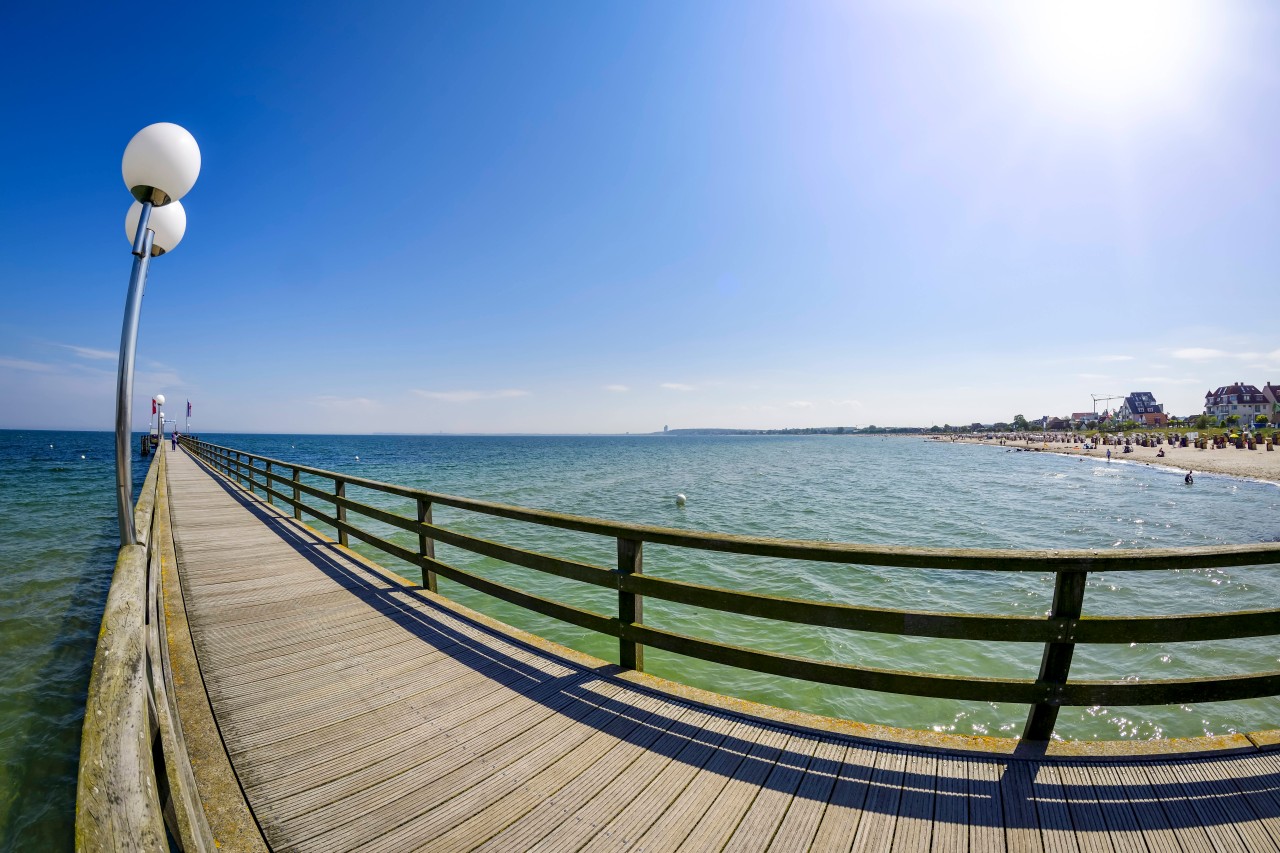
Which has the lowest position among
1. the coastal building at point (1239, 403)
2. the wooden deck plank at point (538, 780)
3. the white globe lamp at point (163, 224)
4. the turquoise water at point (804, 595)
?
the turquoise water at point (804, 595)

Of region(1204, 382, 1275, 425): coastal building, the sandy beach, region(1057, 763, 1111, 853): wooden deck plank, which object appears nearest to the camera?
region(1057, 763, 1111, 853): wooden deck plank

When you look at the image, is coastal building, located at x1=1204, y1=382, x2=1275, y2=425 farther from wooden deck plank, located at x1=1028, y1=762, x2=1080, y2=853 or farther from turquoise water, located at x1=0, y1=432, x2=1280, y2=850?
wooden deck plank, located at x1=1028, y1=762, x2=1080, y2=853

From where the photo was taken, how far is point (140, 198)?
381 cm

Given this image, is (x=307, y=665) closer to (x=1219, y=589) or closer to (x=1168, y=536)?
(x=1219, y=589)

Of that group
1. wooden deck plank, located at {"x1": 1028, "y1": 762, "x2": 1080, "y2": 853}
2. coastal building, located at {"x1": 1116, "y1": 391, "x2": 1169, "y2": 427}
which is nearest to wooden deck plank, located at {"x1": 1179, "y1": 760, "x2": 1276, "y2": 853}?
wooden deck plank, located at {"x1": 1028, "y1": 762, "x2": 1080, "y2": 853}

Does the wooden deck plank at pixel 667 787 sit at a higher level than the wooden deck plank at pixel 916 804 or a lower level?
lower

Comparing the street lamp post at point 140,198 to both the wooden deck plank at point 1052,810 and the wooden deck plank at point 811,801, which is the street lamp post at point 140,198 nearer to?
the wooden deck plank at point 811,801

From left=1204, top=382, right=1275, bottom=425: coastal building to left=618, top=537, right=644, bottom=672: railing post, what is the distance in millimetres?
129153

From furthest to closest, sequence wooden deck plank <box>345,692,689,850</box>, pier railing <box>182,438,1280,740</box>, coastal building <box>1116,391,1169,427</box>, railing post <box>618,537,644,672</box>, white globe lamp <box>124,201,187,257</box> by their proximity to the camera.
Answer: coastal building <box>1116,391,1169,427</box>, white globe lamp <box>124,201,187,257</box>, railing post <box>618,537,644,672</box>, pier railing <box>182,438,1280,740</box>, wooden deck plank <box>345,692,689,850</box>

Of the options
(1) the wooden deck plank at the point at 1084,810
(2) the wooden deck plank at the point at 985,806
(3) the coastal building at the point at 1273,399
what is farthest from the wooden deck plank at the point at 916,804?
(3) the coastal building at the point at 1273,399

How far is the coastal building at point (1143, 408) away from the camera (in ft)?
365

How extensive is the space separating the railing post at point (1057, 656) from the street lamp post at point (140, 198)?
6.11 metres

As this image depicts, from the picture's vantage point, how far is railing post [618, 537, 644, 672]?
3.45 metres

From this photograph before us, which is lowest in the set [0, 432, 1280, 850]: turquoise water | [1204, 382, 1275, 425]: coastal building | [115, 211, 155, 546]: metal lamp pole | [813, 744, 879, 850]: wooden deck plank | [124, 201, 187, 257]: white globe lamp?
[0, 432, 1280, 850]: turquoise water
